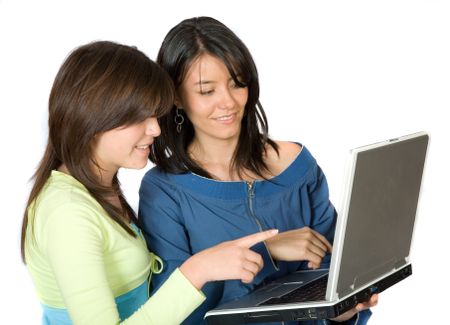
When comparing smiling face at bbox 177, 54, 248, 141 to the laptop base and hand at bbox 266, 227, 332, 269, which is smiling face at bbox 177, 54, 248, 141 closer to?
hand at bbox 266, 227, 332, 269

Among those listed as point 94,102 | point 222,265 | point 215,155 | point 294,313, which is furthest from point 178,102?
point 294,313

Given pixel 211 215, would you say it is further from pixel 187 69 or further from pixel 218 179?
pixel 187 69

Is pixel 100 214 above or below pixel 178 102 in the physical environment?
below

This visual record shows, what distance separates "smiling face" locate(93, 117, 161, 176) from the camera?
208 centimetres

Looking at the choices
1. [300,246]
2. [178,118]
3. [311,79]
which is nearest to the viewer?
[300,246]

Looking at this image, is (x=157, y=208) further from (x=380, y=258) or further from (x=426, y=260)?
(x=426, y=260)

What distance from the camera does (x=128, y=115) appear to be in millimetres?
2041

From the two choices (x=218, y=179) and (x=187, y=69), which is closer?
(x=187, y=69)

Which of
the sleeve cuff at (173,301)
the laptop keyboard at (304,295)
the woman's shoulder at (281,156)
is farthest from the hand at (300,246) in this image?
the sleeve cuff at (173,301)

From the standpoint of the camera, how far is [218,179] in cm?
251

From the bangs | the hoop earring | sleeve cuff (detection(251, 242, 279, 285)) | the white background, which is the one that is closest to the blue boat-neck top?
sleeve cuff (detection(251, 242, 279, 285))

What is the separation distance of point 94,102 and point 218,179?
60 centimetres

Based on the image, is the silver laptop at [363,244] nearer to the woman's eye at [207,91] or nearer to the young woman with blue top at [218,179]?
the young woman with blue top at [218,179]

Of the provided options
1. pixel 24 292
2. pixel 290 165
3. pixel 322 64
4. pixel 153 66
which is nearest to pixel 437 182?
pixel 322 64
